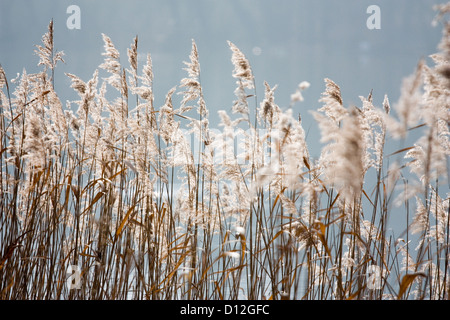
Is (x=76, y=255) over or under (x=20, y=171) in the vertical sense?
under

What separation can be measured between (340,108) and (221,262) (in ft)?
4.42

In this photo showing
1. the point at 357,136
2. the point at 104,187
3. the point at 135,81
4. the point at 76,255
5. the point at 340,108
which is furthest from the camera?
the point at 135,81

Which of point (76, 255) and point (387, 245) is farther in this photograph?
point (387, 245)

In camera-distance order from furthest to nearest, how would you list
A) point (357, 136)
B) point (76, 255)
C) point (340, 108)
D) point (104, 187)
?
point (104, 187) → point (76, 255) → point (340, 108) → point (357, 136)

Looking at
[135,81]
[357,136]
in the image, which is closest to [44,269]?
[135,81]

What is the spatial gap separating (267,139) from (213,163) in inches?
16.0

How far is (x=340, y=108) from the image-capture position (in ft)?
6.40

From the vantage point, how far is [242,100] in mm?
2389

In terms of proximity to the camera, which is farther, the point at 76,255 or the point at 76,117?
the point at 76,117

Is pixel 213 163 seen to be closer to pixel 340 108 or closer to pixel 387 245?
pixel 340 108
